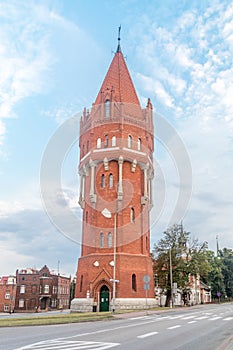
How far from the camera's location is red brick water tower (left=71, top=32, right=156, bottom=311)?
35.5 m

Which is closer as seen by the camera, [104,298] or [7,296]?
[104,298]

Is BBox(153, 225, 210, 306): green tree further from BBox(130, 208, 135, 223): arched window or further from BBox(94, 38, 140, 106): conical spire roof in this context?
BBox(94, 38, 140, 106): conical spire roof

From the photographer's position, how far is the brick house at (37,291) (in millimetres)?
70438

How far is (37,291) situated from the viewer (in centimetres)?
7150

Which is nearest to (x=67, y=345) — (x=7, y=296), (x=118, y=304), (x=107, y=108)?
(x=118, y=304)

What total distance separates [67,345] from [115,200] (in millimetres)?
28091

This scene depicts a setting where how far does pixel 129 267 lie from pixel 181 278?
12.5m

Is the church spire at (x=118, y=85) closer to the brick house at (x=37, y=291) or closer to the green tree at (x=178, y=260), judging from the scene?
the green tree at (x=178, y=260)

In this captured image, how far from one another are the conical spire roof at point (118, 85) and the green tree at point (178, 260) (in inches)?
707

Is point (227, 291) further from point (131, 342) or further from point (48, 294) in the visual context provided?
point (131, 342)

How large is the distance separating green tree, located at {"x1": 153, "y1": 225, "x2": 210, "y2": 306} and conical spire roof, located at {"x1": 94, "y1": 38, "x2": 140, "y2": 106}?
17955 mm

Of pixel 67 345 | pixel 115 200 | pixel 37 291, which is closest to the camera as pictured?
pixel 67 345

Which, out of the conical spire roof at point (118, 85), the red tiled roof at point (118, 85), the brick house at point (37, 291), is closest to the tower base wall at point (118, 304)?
the conical spire roof at point (118, 85)

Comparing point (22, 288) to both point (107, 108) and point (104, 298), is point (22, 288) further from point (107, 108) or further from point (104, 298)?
point (107, 108)
